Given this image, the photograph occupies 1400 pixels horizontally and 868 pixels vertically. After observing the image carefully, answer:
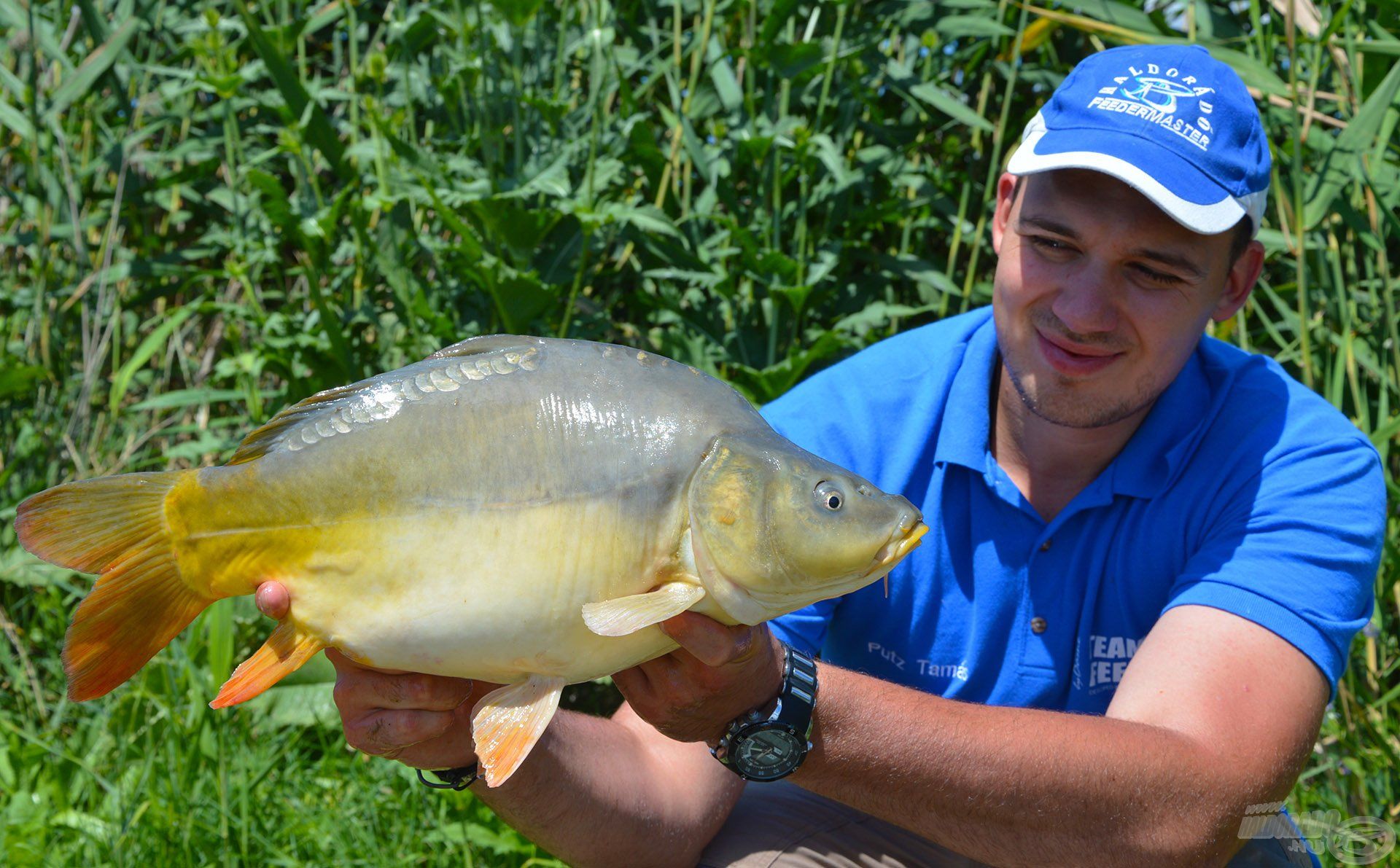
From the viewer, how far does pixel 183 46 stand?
3.28 m

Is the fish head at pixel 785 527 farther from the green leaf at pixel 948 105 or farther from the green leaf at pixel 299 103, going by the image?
the green leaf at pixel 299 103

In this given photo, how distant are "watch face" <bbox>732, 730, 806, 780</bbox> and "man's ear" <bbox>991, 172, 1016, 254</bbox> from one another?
1.02 metres

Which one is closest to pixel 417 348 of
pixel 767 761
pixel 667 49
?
pixel 667 49

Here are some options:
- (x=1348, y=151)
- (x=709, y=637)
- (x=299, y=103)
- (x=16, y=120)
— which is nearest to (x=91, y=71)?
(x=16, y=120)

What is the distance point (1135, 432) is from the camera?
6.68ft

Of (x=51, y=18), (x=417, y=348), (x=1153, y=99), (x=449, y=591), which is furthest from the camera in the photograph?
(x=51, y=18)

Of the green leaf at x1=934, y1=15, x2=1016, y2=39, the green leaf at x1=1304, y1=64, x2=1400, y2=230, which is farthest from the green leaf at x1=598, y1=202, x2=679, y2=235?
the green leaf at x1=1304, y1=64, x2=1400, y2=230

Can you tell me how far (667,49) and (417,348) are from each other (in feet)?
3.53

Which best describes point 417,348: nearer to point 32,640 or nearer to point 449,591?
point 32,640

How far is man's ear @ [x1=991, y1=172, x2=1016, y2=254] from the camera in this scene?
2205 mm

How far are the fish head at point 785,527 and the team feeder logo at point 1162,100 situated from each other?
105 cm

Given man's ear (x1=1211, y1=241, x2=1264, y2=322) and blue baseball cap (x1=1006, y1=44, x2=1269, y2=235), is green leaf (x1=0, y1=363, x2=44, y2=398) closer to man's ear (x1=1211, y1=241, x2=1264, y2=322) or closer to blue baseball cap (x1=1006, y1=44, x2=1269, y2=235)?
blue baseball cap (x1=1006, y1=44, x2=1269, y2=235)

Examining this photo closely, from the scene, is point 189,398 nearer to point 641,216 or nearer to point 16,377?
point 16,377

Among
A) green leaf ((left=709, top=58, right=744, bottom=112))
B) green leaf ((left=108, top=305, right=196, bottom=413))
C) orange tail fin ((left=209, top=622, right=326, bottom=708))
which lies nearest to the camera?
orange tail fin ((left=209, top=622, right=326, bottom=708))
